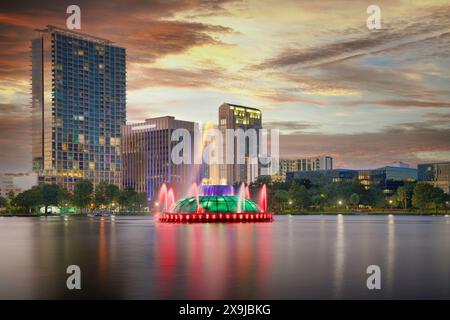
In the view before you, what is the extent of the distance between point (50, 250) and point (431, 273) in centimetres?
2388

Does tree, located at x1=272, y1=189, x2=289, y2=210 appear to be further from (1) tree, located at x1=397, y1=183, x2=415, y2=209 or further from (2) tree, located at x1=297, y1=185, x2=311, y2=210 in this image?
(1) tree, located at x1=397, y1=183, x2=415, y2=209

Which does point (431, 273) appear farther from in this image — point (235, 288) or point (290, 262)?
point (235, 288)

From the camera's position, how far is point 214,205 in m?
90.7

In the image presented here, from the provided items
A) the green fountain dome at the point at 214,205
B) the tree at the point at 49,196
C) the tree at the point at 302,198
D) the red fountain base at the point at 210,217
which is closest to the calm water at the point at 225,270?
the red fountain base at the point at 210,217

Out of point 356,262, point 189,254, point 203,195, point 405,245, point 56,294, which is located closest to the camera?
point 56,294

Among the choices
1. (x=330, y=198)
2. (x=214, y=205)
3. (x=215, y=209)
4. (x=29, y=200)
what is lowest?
(x=29, y=200)

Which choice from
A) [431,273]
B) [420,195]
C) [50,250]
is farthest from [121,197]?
[431,273]

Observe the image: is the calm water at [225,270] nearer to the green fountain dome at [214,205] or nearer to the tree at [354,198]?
the green fountain dome at [214,205]

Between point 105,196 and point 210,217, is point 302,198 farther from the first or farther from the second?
point 210,217

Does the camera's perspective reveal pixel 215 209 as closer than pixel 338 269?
No

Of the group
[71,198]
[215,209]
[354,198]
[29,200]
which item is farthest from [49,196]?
[215,209]

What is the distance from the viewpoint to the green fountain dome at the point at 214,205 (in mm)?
90312

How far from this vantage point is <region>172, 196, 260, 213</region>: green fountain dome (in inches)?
3556
